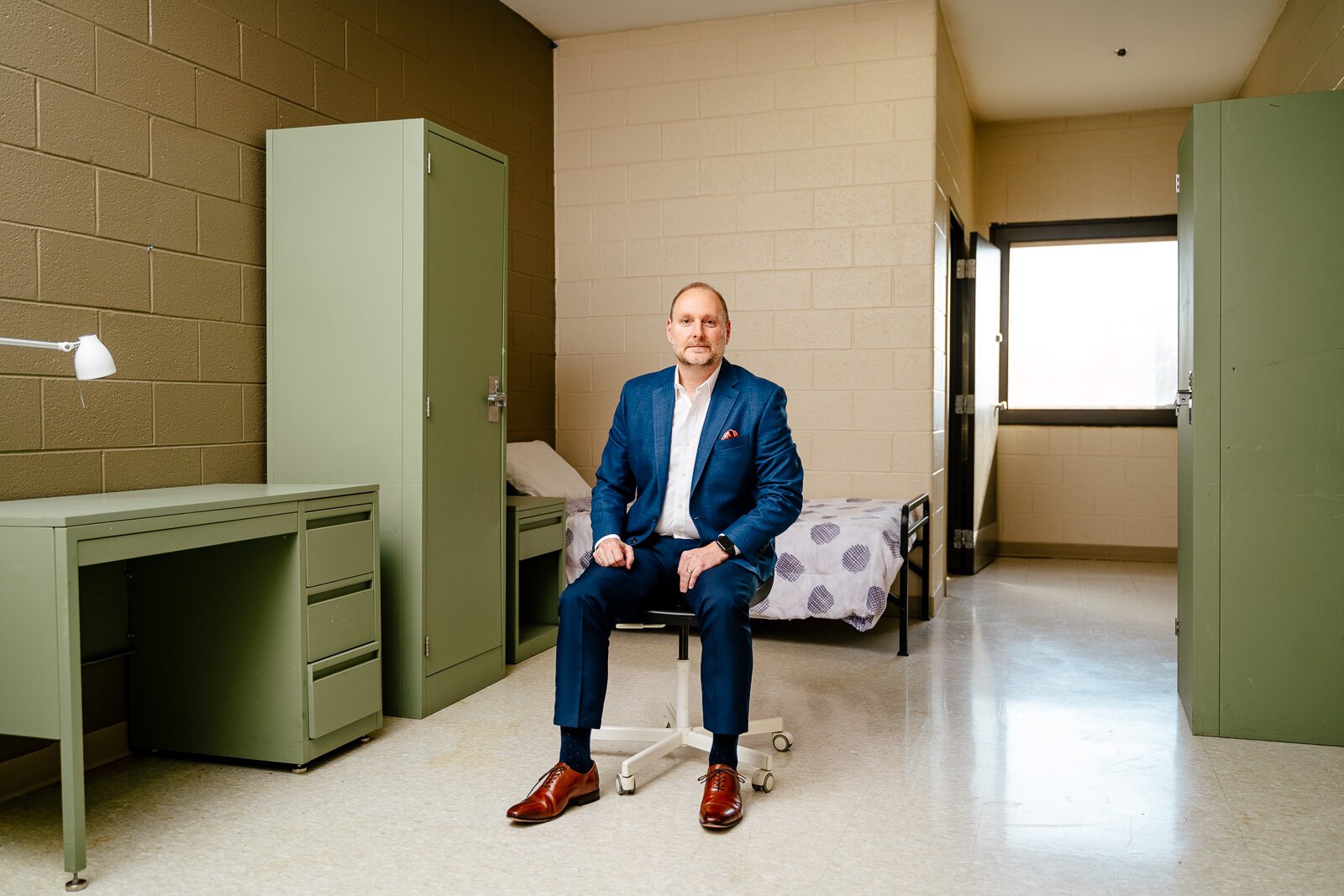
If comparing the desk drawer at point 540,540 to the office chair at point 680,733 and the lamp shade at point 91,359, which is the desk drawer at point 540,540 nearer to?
the office chair at point 680,733

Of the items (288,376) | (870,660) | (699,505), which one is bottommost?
(870,660)

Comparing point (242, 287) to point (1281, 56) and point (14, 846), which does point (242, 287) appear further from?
point (1281, 56)

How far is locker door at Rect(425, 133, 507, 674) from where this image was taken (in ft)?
10.2

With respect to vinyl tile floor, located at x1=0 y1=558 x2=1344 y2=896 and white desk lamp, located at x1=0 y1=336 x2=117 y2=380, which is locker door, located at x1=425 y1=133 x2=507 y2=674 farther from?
white desk lamp, located at x1=0 y1=336 x2=117 y2=380

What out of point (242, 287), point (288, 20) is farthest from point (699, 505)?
point (288, 20)

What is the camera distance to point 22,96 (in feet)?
8.16

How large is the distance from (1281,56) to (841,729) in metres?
3.85

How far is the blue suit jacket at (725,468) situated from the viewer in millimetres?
2584

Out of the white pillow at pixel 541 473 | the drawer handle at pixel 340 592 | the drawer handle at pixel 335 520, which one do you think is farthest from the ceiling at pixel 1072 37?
the drawer handle at pixel 340 592

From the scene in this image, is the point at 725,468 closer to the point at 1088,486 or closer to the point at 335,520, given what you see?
the point at 335,520

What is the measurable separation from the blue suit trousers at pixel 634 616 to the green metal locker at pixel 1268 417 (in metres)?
1.42

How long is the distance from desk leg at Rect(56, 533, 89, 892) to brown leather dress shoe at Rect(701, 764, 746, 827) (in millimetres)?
1223

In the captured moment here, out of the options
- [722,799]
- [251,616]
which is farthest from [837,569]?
[251,616]

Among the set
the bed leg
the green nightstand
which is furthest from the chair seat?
the bed leg
